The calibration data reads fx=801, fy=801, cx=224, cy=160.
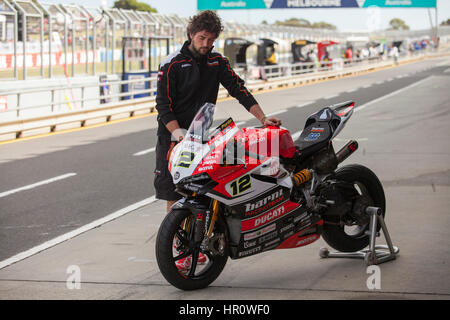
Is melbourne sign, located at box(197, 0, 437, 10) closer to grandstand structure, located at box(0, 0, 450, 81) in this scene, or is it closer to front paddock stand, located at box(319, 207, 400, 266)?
grandstand structure, located at box(0, 0, 450, 81)

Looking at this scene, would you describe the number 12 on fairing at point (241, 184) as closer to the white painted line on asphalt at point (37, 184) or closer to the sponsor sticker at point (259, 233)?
the sponsor sticker at point (259, 233)

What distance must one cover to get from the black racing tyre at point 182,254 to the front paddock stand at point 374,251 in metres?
1.13

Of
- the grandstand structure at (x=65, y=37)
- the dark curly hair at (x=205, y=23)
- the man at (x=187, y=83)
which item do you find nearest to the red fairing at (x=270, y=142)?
the man at (x=187, y=83)

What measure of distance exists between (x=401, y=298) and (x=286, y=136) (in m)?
1.36

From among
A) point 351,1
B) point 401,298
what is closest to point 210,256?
point 401,298

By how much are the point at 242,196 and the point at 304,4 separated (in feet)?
143

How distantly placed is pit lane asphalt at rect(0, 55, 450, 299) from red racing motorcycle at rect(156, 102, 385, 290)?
0.92 feet

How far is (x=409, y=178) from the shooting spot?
10375mm

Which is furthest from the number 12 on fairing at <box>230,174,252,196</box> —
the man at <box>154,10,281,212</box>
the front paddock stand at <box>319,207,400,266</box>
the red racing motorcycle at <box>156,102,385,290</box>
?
the front paddock stand at <box>319,207,400,266</box>

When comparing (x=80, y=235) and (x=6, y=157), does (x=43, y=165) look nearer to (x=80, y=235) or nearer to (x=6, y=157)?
(x=6, y=157)

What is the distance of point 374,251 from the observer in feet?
19.7

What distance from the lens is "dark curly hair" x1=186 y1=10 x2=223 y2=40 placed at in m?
5.76

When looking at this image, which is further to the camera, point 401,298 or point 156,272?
point 156,272

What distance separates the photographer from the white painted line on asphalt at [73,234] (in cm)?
673
